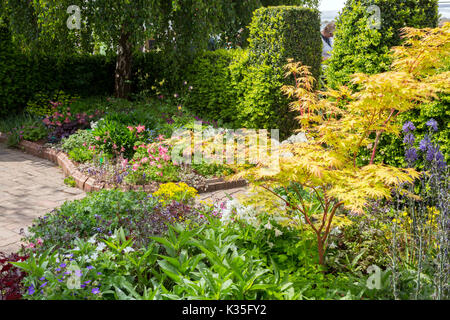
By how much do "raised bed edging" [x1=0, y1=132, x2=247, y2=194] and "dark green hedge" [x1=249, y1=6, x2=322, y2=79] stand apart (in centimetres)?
293

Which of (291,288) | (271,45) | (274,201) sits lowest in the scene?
(291,288)

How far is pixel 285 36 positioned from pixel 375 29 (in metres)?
2.83

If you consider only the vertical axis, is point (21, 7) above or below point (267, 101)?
above

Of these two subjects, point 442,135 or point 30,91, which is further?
point 30,91

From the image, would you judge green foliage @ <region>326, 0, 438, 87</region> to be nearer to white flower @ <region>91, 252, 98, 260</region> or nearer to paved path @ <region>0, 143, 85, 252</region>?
white flower @ <region>91, 252, 98, 260</region>

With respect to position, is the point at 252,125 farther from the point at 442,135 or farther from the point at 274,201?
the point at 274,201

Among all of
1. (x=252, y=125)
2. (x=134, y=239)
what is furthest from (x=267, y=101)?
(x=134, y=239)

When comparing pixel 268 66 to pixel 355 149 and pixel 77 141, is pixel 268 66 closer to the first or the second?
pixel 77 141

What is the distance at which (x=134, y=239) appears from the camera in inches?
127

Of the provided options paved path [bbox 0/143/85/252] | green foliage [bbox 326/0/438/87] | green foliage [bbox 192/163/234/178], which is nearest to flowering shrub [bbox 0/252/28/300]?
paved path [bbox 0/143/85/252]

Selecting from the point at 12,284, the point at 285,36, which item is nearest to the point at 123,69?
the point at 285,36

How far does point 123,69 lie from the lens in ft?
30.7
